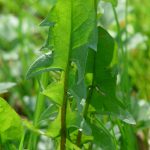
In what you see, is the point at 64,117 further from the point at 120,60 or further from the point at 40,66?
the point at 120,60

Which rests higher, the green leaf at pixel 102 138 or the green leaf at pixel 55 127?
Answer: the green leaf at pixel 55 127

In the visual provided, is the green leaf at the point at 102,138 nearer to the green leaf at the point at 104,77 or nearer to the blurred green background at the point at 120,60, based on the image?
the green leaf at the point at 104,77

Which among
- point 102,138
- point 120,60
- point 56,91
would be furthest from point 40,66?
point 120,60

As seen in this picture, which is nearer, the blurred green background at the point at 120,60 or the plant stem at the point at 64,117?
the plant stem at the point at 64,117

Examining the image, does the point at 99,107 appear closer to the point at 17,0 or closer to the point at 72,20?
the point at 72,20

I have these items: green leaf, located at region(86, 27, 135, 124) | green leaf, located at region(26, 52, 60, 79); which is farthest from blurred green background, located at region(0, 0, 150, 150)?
green leaf, located at region(26, 52, 60, 79)

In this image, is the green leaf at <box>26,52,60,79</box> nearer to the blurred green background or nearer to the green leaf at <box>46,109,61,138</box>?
the green leaf at <box>46,109,61,138</box>

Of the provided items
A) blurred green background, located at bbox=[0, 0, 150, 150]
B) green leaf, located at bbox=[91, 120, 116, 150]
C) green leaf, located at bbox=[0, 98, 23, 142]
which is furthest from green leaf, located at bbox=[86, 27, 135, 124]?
blurred green background, located at bbox=[0, 0, 150, 150]

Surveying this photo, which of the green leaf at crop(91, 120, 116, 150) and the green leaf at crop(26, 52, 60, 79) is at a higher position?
the green leaf at crop(26, 52, 60, 79)

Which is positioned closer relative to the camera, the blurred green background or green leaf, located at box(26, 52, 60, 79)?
green leaf, located at box(26, 52, 60, 79)

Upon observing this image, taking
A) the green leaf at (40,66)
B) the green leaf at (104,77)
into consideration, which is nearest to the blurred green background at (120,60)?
the green leaf at (104,77)
